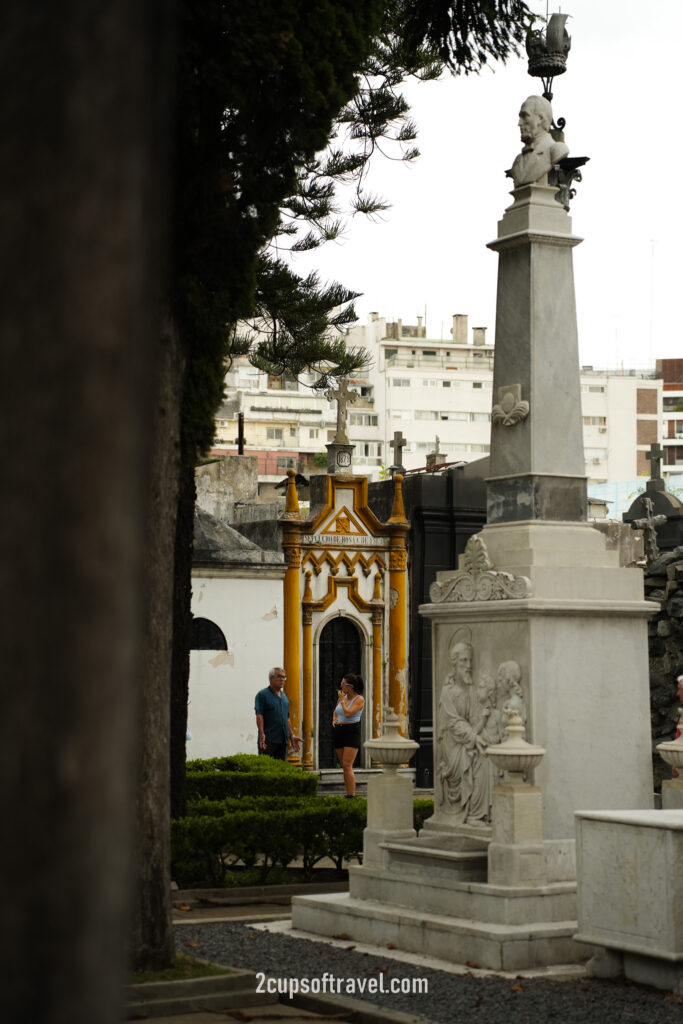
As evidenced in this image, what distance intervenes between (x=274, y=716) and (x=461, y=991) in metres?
8.40

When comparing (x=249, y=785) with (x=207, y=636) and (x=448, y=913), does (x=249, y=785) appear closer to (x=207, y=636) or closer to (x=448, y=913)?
(x=448, y=913)

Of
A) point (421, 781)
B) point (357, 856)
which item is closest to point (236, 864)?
point (357, 856)

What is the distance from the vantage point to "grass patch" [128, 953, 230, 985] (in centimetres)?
700

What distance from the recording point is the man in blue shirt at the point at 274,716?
1516cm

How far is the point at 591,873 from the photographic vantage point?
750 cm

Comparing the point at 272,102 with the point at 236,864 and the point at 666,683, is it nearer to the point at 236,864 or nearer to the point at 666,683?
the point at 236,864

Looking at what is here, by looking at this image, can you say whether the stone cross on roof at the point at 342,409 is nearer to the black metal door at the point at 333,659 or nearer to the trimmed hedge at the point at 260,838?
the black metal door at the point at 333,659

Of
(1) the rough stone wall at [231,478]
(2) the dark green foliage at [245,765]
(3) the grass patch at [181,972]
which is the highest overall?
(1) the rough stone wall at [231,478]

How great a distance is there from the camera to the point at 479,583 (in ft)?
30.1

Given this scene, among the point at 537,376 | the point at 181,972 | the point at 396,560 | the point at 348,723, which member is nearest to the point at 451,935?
the point at 181,972

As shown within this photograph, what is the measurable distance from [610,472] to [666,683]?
6801 cm

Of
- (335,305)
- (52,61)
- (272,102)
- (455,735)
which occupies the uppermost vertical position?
(335,305)

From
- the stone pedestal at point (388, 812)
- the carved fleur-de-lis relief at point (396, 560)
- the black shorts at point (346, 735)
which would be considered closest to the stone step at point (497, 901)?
the stone pedestal at point (388, 812)

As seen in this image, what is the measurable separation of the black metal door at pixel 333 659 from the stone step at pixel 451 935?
34.4 ft
